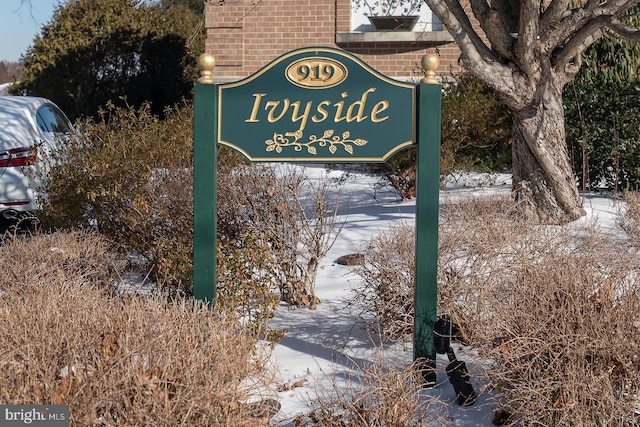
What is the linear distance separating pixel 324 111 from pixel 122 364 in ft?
6.99

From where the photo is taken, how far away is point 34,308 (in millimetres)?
4117

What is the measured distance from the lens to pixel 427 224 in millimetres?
4883

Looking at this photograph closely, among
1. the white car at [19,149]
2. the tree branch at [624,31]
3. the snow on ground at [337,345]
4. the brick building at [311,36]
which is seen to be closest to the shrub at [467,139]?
the snow on ground at [337,345]

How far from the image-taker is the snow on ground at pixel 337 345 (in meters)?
4.52

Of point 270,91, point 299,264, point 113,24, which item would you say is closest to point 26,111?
point 299,264

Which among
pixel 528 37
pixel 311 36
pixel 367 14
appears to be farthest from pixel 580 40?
pixel 311 36

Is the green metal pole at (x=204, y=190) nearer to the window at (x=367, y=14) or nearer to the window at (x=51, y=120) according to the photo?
the window at (x=51, y=120)

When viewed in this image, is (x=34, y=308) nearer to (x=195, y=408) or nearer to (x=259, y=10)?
(x=195, y=408)

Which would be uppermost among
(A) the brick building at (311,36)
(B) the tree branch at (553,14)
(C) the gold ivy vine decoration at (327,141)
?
(A) the brick building at (311,36)

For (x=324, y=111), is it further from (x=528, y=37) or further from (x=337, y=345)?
(x=528, y=37)

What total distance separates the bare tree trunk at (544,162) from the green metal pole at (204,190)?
148 inches

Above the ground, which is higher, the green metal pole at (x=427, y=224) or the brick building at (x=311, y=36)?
the brick building at (x=311, y=36)

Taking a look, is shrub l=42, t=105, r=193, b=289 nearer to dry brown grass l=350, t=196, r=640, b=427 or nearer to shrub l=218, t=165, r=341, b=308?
shrub l=218, t=165, r=341, b=308
